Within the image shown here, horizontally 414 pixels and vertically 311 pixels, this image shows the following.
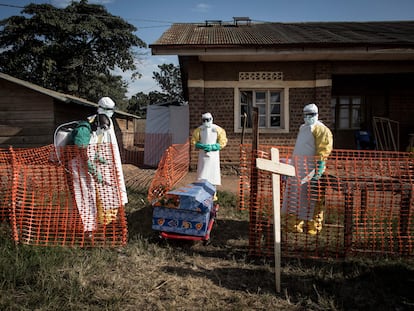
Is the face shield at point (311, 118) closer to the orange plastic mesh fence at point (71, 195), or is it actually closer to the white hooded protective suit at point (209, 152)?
the white hooded protective suit at point (209, 152)

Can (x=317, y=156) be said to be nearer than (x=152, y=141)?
Yes

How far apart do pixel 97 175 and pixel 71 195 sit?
0.43m

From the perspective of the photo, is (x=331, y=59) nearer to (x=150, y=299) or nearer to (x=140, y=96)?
(x=150, y=299)

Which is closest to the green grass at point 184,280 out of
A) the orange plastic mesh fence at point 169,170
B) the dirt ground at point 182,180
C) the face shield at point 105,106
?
the orange plastic mesh fence at point 169,170

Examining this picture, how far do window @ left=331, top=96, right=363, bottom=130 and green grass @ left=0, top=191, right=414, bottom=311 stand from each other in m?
9.00

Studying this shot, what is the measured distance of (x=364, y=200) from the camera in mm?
3506

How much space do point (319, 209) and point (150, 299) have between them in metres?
2.44

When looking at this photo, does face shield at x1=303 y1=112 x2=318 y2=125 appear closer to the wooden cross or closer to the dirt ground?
the wooden cross

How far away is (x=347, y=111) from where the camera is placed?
11320 mm

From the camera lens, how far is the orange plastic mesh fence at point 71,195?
138 inches

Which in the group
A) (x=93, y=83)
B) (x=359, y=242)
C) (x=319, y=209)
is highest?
(x=93, y=83)

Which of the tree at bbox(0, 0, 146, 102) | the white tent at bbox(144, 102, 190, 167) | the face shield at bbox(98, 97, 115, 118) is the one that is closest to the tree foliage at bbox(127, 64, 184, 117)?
the tree at bbox(0, 0, 146, 102)

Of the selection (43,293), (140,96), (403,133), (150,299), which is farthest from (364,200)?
(140,96)

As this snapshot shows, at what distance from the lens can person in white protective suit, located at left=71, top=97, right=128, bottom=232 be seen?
3.60m
